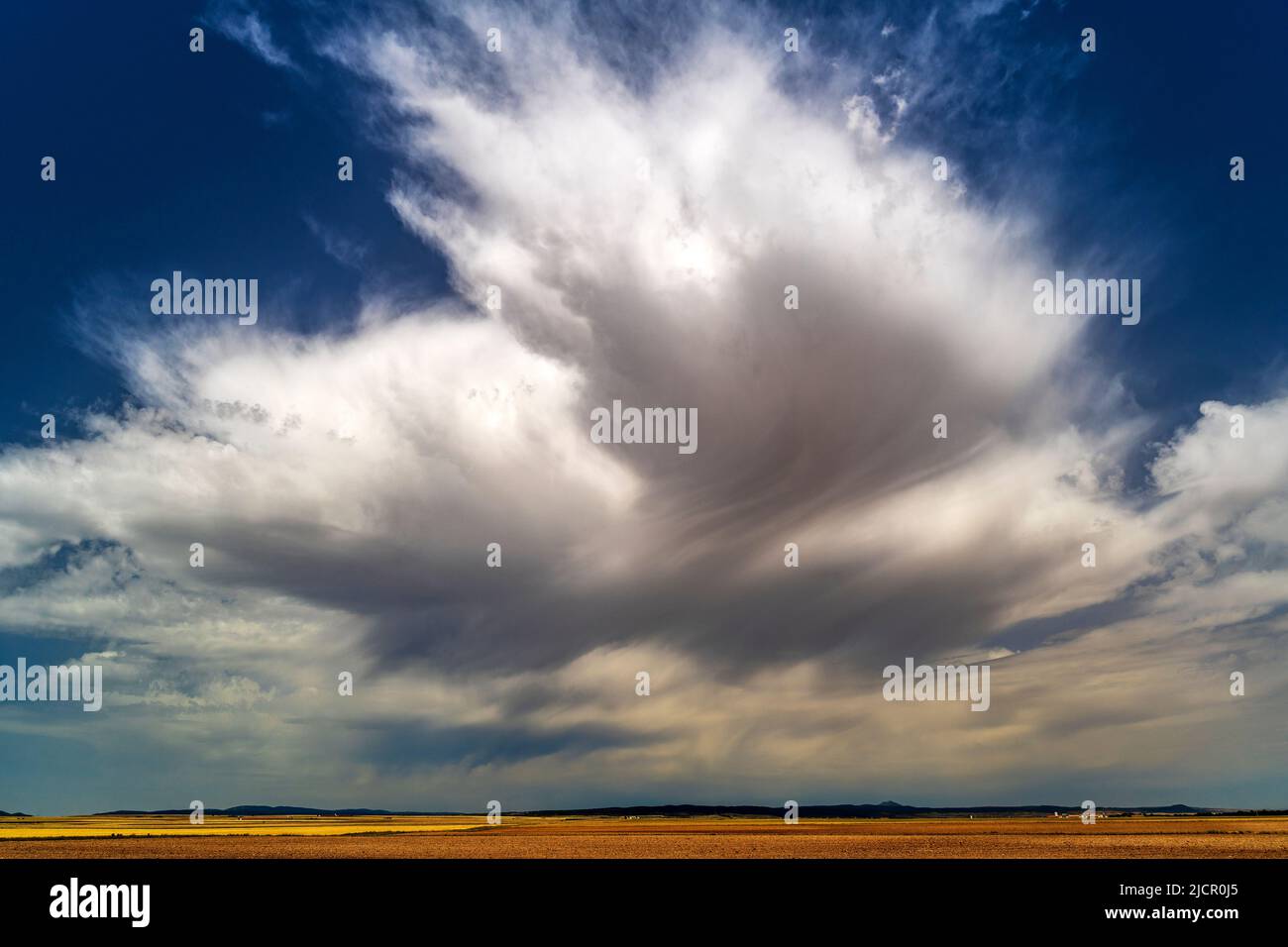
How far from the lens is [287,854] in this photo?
72375 mm

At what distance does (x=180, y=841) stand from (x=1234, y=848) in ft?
380
